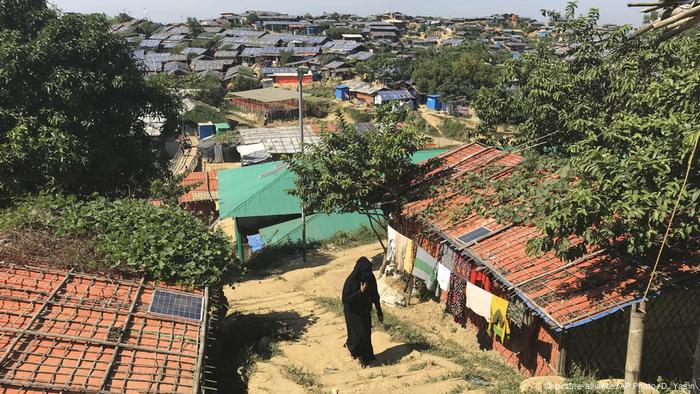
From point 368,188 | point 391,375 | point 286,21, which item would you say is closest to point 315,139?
point 368,188

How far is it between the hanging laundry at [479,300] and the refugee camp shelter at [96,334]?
3.82m

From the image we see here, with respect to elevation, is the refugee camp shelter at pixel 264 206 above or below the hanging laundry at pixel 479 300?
below

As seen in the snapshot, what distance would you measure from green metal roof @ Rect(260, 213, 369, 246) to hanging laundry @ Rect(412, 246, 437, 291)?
22.3 feet

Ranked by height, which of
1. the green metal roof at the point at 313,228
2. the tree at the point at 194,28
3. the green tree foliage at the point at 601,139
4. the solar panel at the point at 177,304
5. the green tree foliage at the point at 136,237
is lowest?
the green metal roof at the point at 313,228

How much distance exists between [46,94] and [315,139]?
2040 cm

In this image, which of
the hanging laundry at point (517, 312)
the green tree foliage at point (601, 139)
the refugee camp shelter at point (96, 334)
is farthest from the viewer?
the hanging laundry at point (517, 312)

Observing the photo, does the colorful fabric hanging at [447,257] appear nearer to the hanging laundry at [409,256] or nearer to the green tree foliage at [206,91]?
the hanging laundry at [409,256]

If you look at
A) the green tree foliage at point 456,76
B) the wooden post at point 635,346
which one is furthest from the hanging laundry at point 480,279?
the green tree foliage at point 456,76

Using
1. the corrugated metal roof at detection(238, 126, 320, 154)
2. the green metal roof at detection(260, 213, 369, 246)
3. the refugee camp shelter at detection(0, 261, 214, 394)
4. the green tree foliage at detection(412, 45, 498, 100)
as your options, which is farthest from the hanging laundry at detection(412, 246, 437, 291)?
the green tree foliage at detection(412, 45, 498, 100)

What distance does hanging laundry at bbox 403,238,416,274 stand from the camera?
33.7 ft

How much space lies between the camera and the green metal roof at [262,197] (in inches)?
642

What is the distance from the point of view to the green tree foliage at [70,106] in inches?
432

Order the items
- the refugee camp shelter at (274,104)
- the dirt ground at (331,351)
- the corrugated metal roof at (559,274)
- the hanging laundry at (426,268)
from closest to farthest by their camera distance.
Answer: the corrugated metal roof at (559,274) < the dirt ground at (331,351) < the hanging laundry at (426,268) < the refugee camp shelter at (274,104)

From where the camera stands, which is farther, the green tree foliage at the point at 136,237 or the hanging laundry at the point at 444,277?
the hanging laundry at the point at 444,277
